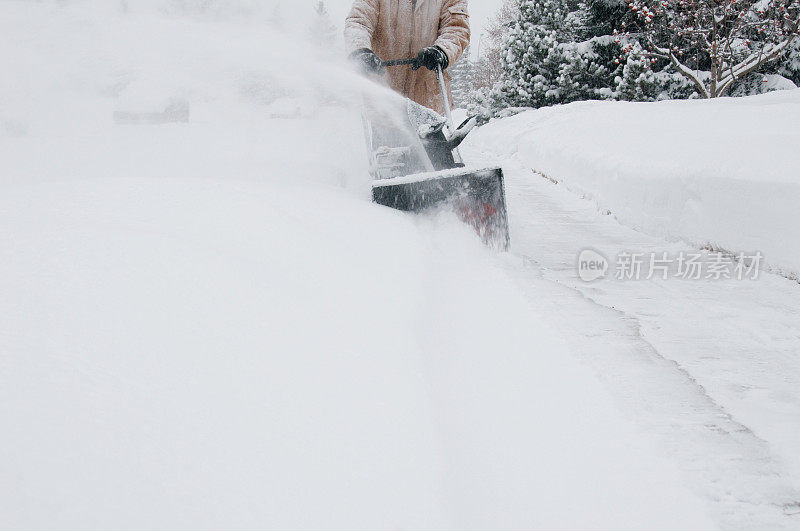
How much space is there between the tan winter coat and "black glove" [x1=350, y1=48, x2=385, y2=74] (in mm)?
330

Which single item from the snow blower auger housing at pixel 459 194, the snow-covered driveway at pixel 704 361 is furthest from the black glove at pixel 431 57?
the snow-covered driveway at pixel 704 361

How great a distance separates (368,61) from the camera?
14.3ft

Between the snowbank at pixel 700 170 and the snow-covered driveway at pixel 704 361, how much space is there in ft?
1.13

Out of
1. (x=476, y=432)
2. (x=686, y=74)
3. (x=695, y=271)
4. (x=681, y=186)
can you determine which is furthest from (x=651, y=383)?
(x=686, y=74)

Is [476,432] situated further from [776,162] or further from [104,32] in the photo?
[104,32]

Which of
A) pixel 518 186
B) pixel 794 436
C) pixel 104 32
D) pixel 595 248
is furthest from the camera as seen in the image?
pixel 104 32

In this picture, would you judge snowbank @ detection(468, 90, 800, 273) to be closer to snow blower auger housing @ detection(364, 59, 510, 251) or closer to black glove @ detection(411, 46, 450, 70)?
snow blower auger housing @ detection(364, 59, 510, 251)

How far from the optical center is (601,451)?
158 centimetres

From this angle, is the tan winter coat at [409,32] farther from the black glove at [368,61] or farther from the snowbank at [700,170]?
the snowbank at [700,170]

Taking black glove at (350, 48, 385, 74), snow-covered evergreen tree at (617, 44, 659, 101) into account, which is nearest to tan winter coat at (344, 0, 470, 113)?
black glove at (350, 48, 385, 74)

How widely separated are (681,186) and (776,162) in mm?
729

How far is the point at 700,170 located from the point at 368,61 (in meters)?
2.74

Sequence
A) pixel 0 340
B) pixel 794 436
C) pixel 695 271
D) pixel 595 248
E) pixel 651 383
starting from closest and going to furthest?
pixel 0 340 < pixel 794 436 < pixel 651 383 < pixel 695 271 < pixel 595 248

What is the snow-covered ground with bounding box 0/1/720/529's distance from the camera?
2.94ft
